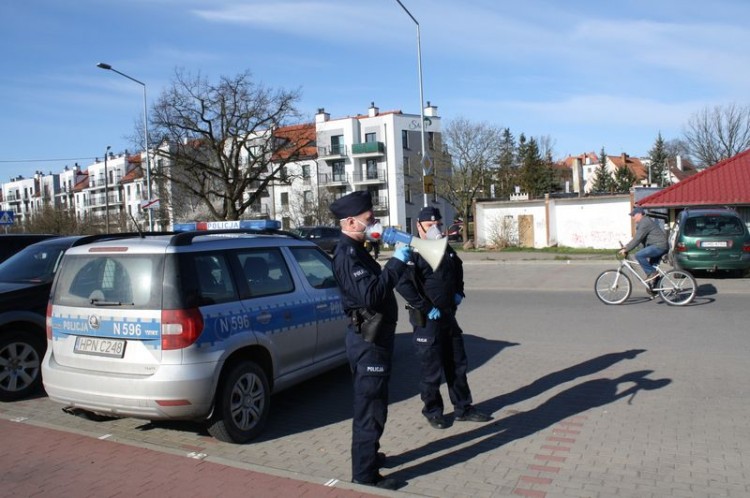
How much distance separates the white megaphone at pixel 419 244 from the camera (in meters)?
3.94

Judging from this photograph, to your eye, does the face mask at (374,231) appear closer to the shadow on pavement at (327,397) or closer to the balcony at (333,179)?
the shadow on pavement at (327,397)

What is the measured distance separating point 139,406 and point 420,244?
251 cm

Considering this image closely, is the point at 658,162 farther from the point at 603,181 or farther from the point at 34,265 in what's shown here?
the point at 34,265

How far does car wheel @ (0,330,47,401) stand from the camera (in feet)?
21.4

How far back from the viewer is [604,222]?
2961cm

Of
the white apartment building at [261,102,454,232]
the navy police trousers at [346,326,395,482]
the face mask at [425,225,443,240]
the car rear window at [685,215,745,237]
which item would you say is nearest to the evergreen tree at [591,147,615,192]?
the white apartment building at [261,102,454,232]

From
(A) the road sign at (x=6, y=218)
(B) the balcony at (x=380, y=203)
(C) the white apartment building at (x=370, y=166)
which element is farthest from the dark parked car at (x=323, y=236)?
(B) the balcony at (x=380, y=203)

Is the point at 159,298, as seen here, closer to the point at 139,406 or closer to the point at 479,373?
the point at 139,406

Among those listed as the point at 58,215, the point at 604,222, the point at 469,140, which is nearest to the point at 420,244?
the point at 604,222

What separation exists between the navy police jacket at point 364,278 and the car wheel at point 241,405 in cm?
145

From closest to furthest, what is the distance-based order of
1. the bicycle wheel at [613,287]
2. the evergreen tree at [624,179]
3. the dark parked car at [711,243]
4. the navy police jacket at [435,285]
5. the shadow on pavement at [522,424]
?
the shadow on pavement at [522,424] < the navy police jacket at [435,285] < the bicycle wheel at [613,287] < the dark parked car at [711,243] < the evergreen tree at [624,179]

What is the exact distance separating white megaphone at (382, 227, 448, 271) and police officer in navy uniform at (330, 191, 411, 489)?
2.5 inches

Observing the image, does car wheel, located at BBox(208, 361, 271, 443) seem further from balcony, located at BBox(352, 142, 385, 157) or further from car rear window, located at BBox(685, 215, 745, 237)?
balcony, located at BBox(352, 142, 385, 157)

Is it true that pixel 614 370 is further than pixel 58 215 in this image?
No
